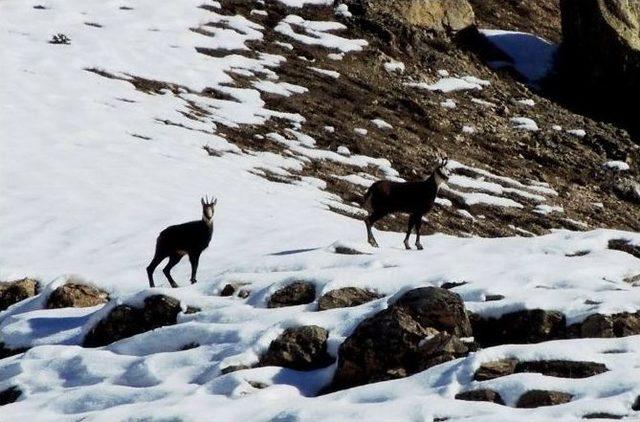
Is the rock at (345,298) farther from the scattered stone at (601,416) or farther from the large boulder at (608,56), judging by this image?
the large boulder at (608,56)

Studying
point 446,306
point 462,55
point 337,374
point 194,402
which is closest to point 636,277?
point 446,306

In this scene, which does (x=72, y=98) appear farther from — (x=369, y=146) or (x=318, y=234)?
(x=318, y=234)

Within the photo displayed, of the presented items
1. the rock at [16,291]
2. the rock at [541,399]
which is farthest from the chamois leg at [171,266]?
the rock at [541,399]

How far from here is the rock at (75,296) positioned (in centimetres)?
1585

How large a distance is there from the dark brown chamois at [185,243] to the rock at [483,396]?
6134 mm

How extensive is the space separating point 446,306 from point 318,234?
780cm

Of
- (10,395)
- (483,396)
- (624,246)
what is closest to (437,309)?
(483,396)

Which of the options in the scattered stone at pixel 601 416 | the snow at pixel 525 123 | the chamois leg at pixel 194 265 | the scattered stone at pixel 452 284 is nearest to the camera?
the scattered stone at pixel 601 416

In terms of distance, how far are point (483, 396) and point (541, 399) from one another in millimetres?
559

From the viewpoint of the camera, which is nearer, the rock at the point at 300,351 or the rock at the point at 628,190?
the rock at the point at 300,351

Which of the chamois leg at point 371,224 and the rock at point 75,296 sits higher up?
the chamois leg at point 371,224

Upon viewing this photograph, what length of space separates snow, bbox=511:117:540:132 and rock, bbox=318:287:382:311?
69.6ft

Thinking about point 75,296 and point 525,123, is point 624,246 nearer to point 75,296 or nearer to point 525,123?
point 75,296

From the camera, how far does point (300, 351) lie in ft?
40.9
